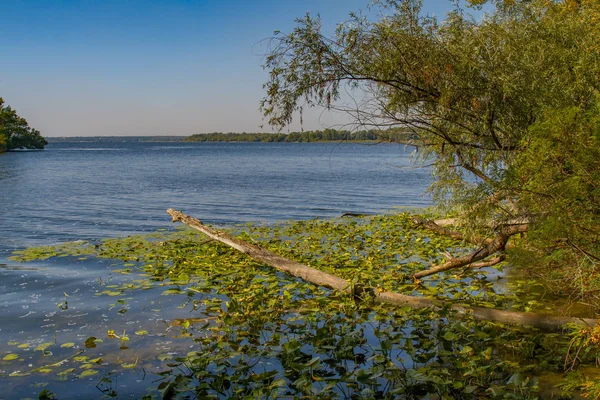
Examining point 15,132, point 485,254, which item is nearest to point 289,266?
point 485,254

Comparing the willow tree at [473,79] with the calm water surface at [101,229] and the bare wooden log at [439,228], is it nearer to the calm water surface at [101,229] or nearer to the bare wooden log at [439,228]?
the calm water surface at [101,229]

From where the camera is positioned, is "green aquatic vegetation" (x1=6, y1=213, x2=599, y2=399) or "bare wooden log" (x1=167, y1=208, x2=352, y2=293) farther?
"bare wooden log" (x1=167, y1=208, x2=352, y2=293)

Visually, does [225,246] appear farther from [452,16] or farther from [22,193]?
[22,193]

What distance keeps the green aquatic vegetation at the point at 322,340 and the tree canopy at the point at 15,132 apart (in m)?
105

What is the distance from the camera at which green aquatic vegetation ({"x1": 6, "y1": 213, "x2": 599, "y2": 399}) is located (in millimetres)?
6125

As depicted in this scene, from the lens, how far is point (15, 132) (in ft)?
378

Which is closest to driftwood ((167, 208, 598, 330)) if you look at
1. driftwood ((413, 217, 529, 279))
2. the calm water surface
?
driftwood ((413, 217, 529, 279))

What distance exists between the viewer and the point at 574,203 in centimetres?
655

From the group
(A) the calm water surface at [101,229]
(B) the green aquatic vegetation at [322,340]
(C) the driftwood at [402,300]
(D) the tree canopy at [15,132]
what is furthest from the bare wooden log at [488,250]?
(D) the tree canopy at [15,132]

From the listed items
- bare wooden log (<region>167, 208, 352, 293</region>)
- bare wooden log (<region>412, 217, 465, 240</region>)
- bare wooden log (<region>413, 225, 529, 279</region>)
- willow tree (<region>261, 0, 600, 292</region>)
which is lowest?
bare wooden log (<region>412, 217, 465, 240</region>)

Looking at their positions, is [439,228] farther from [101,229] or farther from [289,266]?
[101,229]

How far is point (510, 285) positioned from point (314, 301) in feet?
14.0

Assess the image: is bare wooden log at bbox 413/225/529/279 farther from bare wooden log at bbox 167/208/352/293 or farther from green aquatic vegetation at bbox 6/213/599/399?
bare wooden log at bbox 167/208/352/293

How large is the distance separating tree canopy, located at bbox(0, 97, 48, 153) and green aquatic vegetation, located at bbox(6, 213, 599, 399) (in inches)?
4122
